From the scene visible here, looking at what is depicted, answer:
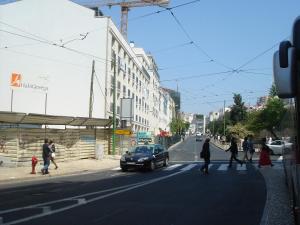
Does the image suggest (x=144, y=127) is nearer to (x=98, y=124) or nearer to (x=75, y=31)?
(x=75, y=31)

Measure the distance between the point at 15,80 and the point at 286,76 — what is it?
48.1 m

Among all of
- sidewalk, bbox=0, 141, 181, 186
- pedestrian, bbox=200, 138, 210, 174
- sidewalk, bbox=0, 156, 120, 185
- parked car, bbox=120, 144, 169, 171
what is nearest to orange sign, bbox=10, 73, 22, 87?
sidewalk, bbox=0, 141, 181, 186

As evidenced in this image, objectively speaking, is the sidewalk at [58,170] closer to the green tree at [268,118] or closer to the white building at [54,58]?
the white building at [54,58]

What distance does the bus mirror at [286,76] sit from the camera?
520 centimetres

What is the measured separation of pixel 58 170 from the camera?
26.9 meters

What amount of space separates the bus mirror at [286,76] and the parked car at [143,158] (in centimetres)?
2219

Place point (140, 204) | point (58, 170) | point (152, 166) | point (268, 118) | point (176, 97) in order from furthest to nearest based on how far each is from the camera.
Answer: point (176, 97), point (268, 118), point (152, 166), point (58, 170), point (140, 204)

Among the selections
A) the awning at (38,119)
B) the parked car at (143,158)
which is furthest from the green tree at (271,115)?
the parked car at (143,158)

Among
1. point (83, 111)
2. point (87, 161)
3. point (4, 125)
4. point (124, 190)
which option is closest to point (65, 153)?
point (87, 161)

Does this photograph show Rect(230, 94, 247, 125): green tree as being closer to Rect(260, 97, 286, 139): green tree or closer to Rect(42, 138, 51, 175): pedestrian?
Rect(260, 97, 286, 139): green tree

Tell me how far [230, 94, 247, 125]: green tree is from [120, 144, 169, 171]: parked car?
86.4 metres

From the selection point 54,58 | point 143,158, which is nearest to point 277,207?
point 143,158

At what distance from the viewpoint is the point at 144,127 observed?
291 feet

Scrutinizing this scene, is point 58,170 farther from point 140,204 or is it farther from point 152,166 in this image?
point 140,204
